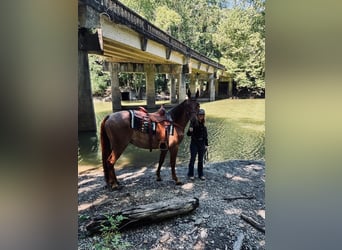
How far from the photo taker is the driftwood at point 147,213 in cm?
308

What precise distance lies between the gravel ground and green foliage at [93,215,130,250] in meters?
0.12

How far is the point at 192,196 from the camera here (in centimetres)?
432

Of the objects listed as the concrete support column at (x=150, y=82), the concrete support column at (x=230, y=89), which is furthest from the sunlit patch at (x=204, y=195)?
the concrete support column at (x=230, y=89)

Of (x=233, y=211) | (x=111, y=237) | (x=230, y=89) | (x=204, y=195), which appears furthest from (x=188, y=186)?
(x=230, y=89)

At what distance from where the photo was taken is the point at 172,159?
484 cm

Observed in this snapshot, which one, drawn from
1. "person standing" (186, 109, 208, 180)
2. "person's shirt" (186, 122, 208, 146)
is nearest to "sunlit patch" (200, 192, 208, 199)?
"person standing" (186, 109, 208, 180)

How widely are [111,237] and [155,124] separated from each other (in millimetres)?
2248

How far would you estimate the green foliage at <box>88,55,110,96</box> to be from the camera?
2300cm

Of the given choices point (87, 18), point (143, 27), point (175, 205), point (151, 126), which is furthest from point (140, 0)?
point (175, 205)

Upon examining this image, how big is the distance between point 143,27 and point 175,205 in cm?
885

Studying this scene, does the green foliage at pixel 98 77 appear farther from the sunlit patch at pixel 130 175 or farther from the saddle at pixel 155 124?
the saddle at pixel 155 124

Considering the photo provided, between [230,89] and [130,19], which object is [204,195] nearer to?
[130,19]

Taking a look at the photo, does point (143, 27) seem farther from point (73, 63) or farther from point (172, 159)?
point (73, 63)

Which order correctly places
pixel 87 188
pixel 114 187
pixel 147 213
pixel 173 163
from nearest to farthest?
pixel 147 213 < pixel 114 187 < pixel 87 188 < pixel 173 163
